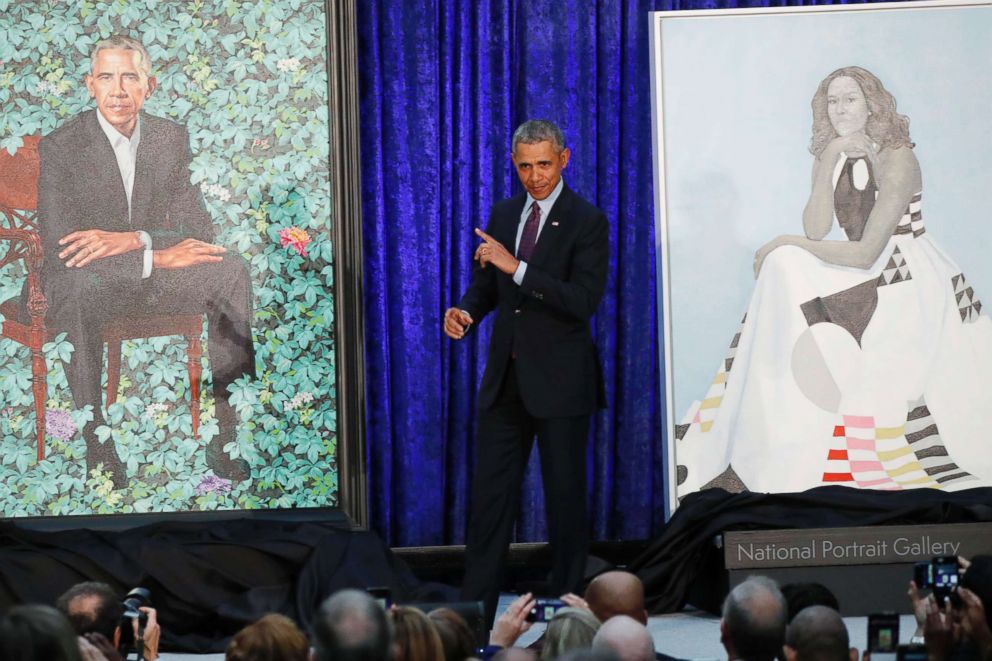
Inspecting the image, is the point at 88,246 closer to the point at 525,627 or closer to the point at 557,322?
the point at 557,322

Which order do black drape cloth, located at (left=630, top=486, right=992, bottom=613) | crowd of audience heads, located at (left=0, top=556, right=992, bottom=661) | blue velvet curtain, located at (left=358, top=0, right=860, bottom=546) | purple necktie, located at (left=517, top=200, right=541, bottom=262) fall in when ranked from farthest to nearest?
1. blue velvet curtain, located at (left=358, top=0, right=860, bottom=546)
2. black drape cloth, located at (left=630, top=486, right=992, bottom=613)
3. purple necktie, located at (left=517, top=200, right=541, bottom=262)
4. crowd of audience heads, located at (left=0, top=556, right=992, bottom=661)

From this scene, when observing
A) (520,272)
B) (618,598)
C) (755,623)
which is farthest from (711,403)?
(755,623)

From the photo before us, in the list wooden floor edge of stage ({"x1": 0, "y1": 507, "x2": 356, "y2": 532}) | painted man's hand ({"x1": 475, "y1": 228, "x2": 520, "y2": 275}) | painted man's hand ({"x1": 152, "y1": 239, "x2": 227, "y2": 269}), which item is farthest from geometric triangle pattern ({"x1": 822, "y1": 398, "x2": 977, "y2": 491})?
painted man's hand ({"x1": 152, "y1": 239, "x2": 227, "y2": 269})

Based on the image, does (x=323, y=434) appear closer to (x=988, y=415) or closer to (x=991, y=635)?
(x=988, y=415)

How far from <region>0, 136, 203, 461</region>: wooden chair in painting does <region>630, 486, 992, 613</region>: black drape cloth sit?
2.15 metres

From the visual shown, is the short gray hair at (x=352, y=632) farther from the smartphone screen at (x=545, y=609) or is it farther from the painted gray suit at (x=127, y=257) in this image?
the painted gray suit at (x=127, y=257)

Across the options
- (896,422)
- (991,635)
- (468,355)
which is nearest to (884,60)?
(896,422)

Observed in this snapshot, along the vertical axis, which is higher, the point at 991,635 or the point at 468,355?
the point at 468,355

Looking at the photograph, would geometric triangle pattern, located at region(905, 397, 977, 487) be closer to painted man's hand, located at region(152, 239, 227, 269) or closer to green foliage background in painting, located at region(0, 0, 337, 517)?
green foliage background in painting, located at region(0, 0, 337, 517)

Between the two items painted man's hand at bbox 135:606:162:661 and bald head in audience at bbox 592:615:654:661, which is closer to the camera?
bald head in audience at bbox 592:615:654:661

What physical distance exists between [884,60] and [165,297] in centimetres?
299

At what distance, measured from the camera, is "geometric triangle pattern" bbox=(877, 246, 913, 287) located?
583cm

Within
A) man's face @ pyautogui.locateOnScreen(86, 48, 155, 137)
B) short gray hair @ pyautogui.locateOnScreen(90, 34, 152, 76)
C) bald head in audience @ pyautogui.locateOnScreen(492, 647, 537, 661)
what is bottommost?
bald head in audience @ pyautogui.locateOnScreen(492, 647, 537, 661)

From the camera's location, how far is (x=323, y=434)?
5.93 meters
